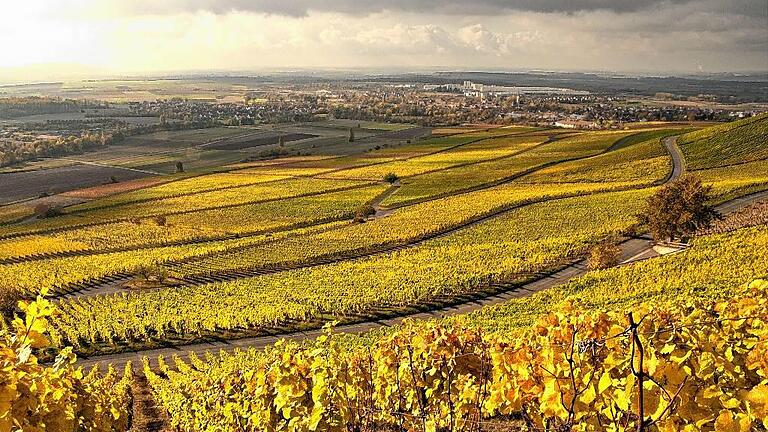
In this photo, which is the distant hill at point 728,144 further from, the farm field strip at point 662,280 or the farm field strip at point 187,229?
the farm field strip at point 187,229

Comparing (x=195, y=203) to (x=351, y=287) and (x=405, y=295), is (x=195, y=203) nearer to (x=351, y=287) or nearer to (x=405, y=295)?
→ (x=351, y=287)

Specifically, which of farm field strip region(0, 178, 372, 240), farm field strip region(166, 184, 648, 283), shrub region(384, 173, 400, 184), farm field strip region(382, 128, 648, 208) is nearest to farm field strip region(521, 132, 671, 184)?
farm field strip region(382, 128, 648, 208)

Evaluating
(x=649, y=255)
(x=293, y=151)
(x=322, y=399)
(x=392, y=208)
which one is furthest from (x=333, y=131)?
(x=322, y=399)

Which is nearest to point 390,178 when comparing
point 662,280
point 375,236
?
point 375,236

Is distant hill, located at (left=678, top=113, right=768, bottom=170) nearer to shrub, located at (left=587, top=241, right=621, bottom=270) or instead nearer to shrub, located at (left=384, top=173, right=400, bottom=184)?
shrub, located at (left=384, top=173, right=400, bottom=184)

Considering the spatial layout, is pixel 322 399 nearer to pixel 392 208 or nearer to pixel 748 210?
pixel 748 210

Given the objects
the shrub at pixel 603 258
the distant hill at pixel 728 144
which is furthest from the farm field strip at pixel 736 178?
the shrub at pixel 603 258
